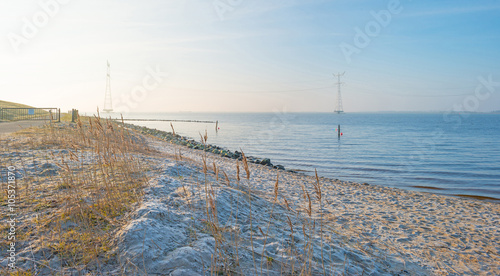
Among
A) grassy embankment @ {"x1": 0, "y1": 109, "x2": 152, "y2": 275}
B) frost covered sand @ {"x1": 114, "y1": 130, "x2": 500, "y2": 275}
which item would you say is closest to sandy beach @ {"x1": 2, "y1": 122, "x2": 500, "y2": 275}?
frost covered sand @ {"x1": 114, "y1": 130, "x2": 500, "y2": 275}

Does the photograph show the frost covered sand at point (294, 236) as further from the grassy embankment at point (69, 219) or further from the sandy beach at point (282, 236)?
the grassy embankment at point (69, 219)

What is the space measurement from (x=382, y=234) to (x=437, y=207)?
17.1 feet

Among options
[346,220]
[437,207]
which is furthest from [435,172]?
[346,220]

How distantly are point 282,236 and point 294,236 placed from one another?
49cm

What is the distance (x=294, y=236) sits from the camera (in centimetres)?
514

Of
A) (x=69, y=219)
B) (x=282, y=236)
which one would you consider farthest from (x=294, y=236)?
(x=69, y=219)

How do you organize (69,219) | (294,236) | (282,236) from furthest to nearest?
(294,236), (282,236), (69,219)

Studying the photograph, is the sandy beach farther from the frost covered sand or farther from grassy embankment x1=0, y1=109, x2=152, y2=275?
grassy embankment x1=0, y1=109, x2=152, y2=275

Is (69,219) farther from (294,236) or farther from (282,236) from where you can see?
(294,236)

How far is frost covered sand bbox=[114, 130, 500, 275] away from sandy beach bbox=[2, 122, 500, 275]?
0.05 ft

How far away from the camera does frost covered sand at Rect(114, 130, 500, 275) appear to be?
11.8ft

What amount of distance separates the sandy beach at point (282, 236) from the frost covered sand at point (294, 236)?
0.02m

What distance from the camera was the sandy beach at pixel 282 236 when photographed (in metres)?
3.48

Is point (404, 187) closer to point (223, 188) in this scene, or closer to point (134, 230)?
point (223, 188)
